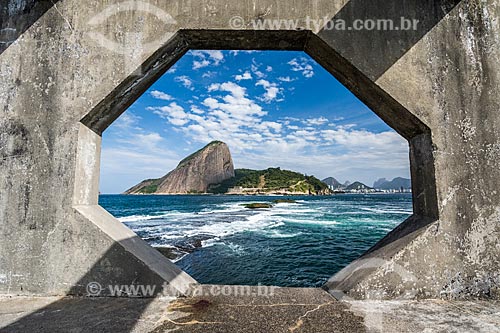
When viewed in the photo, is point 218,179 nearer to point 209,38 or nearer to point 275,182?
point 275,182

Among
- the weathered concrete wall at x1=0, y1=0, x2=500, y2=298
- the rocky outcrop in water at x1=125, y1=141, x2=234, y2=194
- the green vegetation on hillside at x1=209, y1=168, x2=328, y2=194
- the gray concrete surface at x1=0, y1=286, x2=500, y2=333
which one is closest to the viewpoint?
the gray concrete surface at x1=0, y1=286, x2=500, y2=333

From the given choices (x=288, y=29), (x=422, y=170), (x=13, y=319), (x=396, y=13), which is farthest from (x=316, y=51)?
(x=13, y=319)

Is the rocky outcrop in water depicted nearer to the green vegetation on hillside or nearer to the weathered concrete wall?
the green vegetation on hillside

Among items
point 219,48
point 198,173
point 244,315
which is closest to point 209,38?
point 219,48

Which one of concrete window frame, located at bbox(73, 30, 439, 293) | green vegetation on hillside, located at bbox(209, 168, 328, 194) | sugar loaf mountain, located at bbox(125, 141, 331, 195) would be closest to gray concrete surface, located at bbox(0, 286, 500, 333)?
concrete window frame, located at bbox(73, 30, 439, 293)

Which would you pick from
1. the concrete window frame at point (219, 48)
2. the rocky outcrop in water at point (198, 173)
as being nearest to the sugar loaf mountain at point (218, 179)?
the rocky outcrop in water at point (198, 173)
